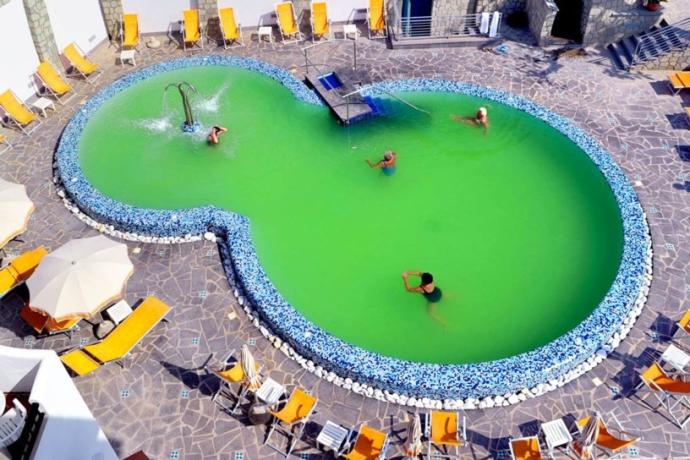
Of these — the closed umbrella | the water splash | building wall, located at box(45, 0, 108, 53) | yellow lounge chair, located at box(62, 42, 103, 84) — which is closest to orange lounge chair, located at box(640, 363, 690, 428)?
the closed umbrella

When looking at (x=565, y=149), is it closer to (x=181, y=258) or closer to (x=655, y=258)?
(x=655, y=258)

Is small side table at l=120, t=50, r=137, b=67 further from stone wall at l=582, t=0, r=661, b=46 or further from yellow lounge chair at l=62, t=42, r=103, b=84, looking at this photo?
stone wall at l=582, t=0, r=661, b=46

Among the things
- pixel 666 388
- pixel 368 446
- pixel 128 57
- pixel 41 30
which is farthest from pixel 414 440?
pixel 41 30

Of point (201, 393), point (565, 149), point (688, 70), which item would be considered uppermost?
point (688, 70)

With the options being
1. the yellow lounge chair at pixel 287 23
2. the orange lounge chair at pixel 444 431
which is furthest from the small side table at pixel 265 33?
the orange lounge chair at pixel 444 431

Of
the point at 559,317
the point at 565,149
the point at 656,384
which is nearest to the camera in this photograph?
the point at 656,384

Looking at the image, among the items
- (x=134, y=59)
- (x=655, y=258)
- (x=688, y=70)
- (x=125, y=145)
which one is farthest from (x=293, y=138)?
(x=688, y=70)
